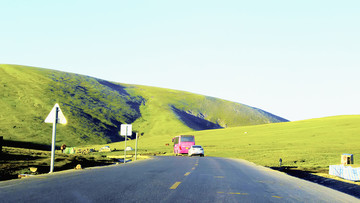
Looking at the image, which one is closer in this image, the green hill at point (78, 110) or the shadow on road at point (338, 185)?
the shadow on road at point (338, 185)

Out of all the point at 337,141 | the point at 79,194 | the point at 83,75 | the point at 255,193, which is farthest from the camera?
the point at 83,75

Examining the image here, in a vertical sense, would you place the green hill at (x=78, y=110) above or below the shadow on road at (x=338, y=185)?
above

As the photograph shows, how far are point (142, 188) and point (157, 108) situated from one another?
166m

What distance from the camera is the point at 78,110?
443ft

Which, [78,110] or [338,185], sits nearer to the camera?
[338,185]

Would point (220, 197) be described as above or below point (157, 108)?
below

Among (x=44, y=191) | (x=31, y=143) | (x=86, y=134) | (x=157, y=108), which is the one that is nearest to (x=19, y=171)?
(x=44, y=191)

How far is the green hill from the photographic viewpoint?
357 ft

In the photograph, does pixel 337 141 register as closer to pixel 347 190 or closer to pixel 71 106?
pixel 347 190

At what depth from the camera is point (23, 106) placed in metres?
120

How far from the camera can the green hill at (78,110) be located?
109m

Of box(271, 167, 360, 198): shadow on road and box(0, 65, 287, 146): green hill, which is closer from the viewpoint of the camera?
box(271, 167, 360, 198): shadow on road

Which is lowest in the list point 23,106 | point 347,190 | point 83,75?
point 347,190

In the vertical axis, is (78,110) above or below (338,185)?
above
